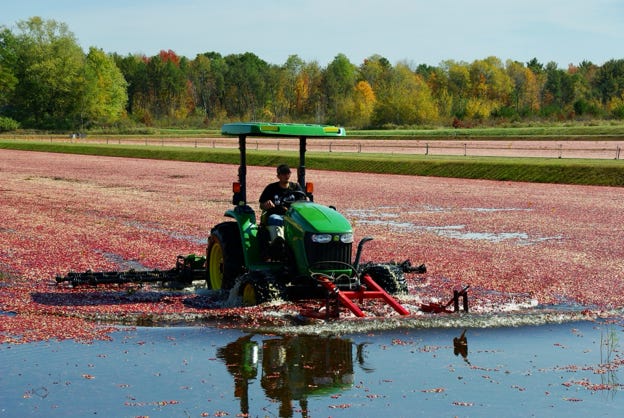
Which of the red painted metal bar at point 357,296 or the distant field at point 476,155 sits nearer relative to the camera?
the red painted metal bar at point 357,296

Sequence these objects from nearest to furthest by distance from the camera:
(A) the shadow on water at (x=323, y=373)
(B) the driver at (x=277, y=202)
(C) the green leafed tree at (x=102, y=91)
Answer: (A) the shadow on water at (x=323, y=373) < (B) the driver at (x=277, y=202) < (C) the green leafed tree at (x=102, y=91)

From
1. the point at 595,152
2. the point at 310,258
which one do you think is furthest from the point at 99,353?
the point at 595,152

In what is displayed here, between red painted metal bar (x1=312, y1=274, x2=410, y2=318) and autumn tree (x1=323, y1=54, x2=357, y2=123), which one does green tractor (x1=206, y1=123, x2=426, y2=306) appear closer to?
red painted metal bar (x1=312, y1=274, x2=410, y2=318)

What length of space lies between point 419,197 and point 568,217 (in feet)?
28.7

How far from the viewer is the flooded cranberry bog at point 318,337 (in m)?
9.59

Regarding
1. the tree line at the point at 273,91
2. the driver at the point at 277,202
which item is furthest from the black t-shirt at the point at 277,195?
A: the tree line at the point at 273,91

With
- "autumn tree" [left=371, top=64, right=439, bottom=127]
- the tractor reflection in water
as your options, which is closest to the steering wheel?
the tractor reflection in water

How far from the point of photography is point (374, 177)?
169ft

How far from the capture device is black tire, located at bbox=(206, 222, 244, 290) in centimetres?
1483

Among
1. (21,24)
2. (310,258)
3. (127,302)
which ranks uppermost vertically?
(21,24)

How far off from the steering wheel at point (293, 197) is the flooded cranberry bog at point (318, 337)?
159cm

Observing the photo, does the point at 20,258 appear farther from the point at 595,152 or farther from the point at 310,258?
the point at 595,152

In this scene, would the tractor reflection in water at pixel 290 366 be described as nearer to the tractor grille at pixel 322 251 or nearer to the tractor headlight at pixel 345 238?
the tractor grille at pixel 322 251

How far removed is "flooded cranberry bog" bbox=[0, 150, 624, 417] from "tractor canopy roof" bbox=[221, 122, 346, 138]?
2553mm
